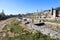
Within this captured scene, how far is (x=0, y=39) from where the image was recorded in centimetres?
1136

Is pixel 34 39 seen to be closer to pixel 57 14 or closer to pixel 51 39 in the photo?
pixel 51 39

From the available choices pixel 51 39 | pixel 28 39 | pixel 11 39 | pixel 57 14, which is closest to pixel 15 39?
pixel 11 39

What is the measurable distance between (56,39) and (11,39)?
420 cm

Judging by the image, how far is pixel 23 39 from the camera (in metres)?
9.41

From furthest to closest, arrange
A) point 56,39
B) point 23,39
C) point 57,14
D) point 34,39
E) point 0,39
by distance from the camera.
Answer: point 57,14, point 0,39, point 23,39, point 34,39, point 56,39

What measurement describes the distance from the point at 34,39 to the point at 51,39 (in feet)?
4.24

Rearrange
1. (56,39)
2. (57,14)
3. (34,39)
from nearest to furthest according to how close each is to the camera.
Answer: (56,39), (34,39), (57,14)

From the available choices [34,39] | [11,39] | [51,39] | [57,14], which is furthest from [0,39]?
[57,14]

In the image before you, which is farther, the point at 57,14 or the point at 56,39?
the point at 57,14

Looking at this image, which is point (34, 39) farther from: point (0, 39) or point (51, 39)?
point (0, 39)

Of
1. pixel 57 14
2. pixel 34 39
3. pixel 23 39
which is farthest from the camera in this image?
pixel 57 14

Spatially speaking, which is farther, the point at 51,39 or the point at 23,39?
the point at 23,39

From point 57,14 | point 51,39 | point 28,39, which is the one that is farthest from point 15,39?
point 57,14

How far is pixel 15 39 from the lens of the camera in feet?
33.2
